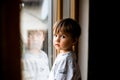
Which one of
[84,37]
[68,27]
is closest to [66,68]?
[68,27]

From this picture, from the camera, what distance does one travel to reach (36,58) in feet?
4.89

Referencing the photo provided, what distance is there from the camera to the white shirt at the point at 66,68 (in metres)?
1.31

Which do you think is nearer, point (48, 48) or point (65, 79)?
point (65, 79)

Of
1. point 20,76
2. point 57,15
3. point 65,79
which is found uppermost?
point 57,15

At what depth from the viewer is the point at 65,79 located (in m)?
1.32

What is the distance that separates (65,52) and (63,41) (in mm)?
67

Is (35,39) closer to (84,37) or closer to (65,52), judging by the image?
(65,52)

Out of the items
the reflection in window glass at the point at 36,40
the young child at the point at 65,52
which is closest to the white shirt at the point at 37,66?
the reflection in window glass at the point at 36,40

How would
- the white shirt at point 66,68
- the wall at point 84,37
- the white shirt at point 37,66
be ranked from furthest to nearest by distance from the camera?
the wall at point 84,37 < the white shirt at point 37,66 < the white shirt at point 66,68

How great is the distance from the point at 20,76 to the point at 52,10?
40.3 inches

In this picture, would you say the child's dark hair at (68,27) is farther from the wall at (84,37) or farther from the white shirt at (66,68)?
the wall at (84,37)
